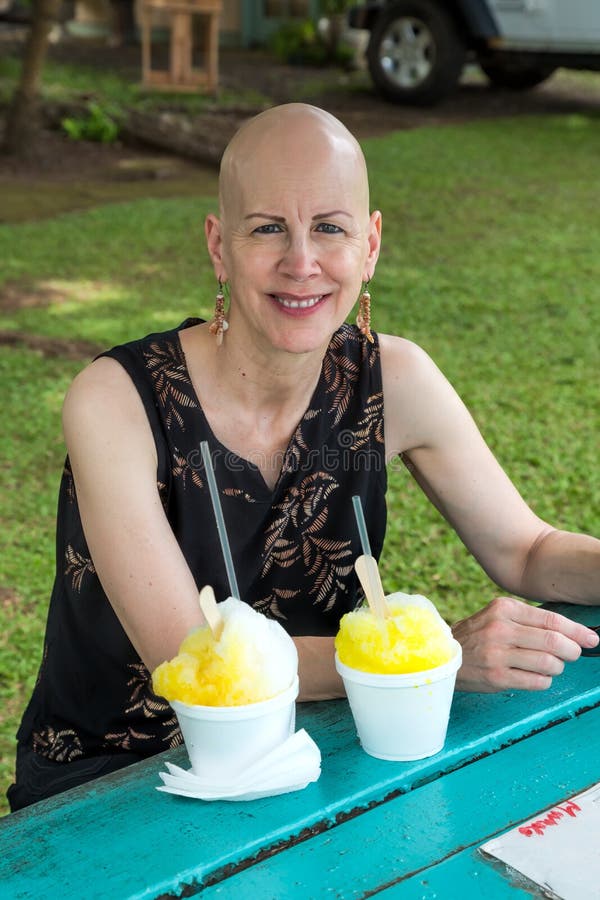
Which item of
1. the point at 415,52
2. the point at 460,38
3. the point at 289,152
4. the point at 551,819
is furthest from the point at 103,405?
the point at 415,52

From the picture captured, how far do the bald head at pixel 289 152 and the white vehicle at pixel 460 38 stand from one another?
1031 cm

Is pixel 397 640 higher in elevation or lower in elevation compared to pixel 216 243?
lower

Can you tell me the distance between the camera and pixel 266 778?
4.42 ft

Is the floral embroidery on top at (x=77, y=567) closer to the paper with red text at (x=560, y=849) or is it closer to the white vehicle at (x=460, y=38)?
the paper with red text at (x=560, y=849)

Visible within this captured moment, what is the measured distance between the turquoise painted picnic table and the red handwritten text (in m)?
0.02

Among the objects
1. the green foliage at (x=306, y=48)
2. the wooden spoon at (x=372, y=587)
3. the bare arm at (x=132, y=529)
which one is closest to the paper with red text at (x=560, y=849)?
the wooden spoon at (x=372, y=587)

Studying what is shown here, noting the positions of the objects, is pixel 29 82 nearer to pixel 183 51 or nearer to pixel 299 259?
pixel 183 51

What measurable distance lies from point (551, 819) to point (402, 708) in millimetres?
210

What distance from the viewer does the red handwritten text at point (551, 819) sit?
130 centimetres

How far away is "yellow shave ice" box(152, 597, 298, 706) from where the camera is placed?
129 centimetres

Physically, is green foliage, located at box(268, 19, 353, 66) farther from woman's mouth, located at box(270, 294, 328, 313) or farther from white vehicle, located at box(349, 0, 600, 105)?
woman's mouth, located at box(270, 294, 328, 313)

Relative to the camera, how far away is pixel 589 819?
1323mm

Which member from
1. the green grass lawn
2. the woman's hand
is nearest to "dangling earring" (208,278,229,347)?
the woman's hand

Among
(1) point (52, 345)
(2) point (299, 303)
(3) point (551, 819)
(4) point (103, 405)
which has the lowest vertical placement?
(1) point (52, 345)
